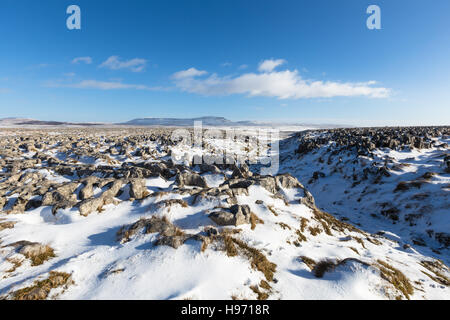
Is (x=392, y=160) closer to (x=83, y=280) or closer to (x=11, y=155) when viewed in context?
(x=83, y=280)

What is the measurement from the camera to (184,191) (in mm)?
15695

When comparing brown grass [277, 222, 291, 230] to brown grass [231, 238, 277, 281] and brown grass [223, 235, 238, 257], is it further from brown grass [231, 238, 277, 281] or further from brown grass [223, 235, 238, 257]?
brown grass [223, 235, 238, 257]

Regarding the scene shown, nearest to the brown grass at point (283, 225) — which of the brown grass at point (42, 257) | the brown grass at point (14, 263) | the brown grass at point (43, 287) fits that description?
the brown grass at point (43, 287)

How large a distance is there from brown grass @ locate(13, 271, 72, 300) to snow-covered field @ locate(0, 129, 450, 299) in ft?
0.11

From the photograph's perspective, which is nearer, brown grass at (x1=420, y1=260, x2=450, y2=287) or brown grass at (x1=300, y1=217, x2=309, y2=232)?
brown grass at (x1=420, y1=260, x2=450, y2=287)

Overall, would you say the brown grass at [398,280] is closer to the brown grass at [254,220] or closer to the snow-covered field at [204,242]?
the snow-covered field at [204,242]

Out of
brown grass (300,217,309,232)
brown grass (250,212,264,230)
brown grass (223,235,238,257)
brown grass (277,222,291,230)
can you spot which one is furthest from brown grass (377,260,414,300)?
brown grass (223,235,238,257)

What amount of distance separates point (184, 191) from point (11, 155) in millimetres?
36381

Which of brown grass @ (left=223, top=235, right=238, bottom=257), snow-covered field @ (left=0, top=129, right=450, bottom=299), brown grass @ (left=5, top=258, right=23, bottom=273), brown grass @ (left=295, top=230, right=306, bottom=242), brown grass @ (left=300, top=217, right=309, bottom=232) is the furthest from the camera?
brown grass @ (left=300, top=217, right=309, bottom=232)

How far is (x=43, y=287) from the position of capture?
702 centimetres

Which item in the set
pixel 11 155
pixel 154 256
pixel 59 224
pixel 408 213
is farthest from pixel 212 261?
pixel 11 155

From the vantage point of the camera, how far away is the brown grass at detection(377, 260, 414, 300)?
8.95 m

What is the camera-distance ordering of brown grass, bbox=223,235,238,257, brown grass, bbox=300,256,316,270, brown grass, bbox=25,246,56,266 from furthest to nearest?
brown grass, bbox=300,256,316,270 → brown grass, bbox=223,235,238,257 → brown grass, bbox=25,246,56,266

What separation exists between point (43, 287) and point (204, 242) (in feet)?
20.1
